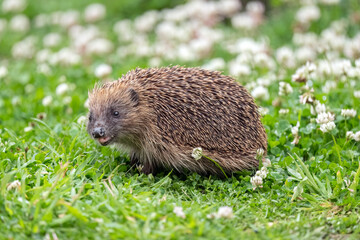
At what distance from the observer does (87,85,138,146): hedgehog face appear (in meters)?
5.48

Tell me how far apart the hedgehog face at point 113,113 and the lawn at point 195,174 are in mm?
342

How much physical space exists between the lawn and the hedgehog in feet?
0.71

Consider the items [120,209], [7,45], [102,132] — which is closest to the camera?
[120,209]

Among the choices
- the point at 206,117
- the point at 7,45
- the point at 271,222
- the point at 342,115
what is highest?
the point at 7,45

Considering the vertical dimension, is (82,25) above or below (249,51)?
above

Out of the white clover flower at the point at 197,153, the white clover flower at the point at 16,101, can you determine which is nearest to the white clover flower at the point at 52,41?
the white clover flower at the point at 16,101

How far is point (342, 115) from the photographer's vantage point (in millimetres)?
6297

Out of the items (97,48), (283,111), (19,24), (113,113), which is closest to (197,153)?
(113,113)

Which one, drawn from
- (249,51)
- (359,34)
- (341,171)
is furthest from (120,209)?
(359,34)

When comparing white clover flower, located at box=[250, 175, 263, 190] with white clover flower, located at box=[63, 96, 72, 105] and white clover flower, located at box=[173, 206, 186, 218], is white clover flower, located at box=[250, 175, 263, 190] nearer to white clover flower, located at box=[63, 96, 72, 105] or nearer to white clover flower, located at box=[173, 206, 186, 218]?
white clover flower, located at box=[173, 206, 186, 218]

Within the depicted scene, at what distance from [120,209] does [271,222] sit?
1397 millimetres

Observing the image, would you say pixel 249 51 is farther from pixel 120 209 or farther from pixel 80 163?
pixel 120 209

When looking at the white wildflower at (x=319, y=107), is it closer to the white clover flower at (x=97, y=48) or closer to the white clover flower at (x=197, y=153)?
the white clover flower at (x=197, y=153)

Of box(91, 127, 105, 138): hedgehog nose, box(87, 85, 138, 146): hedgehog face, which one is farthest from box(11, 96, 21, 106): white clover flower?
box(91, 127, 105, 138): hedgehog nose
